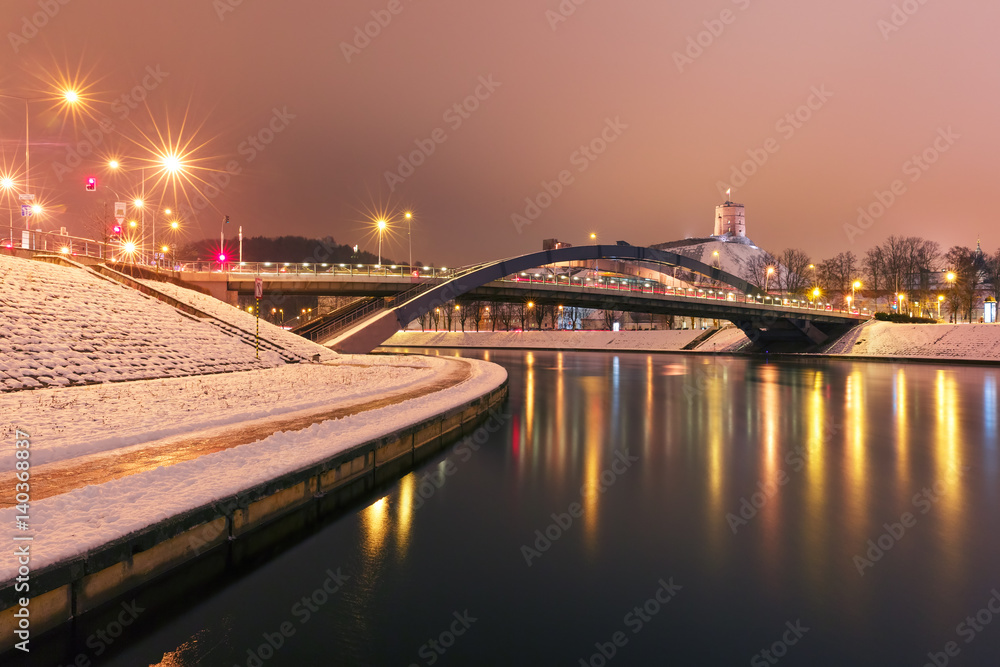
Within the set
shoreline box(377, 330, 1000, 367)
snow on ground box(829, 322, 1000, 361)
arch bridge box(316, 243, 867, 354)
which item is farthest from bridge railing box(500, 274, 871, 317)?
shoreline box(377, 330, 1000, 367)

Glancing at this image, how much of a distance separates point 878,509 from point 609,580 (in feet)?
18.0

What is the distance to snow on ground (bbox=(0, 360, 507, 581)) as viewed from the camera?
18.9ft

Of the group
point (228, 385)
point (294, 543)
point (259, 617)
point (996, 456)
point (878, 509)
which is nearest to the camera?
point (259, 617)

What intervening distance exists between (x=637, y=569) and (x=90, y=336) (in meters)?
23.2

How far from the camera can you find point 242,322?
34719 mm

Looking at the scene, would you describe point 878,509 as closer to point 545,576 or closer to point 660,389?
point 545,576

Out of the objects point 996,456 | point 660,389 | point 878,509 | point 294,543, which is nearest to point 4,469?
point 294,543

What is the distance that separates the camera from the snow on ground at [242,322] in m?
32.9

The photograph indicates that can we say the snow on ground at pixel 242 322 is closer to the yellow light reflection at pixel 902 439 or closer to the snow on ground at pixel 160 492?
the snow on ground at pixel 160 492

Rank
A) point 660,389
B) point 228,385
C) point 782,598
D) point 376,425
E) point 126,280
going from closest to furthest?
point 782,598 → point 376,425 → point 228,385 → point 660,389 → point 126,280

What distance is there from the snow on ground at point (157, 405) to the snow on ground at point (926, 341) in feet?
196

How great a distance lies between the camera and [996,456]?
14102 millimetres

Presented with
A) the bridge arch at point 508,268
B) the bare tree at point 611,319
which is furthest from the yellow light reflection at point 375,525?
the bare tree at point 611,319

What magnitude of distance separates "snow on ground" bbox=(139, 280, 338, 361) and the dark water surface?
70.1 ft
